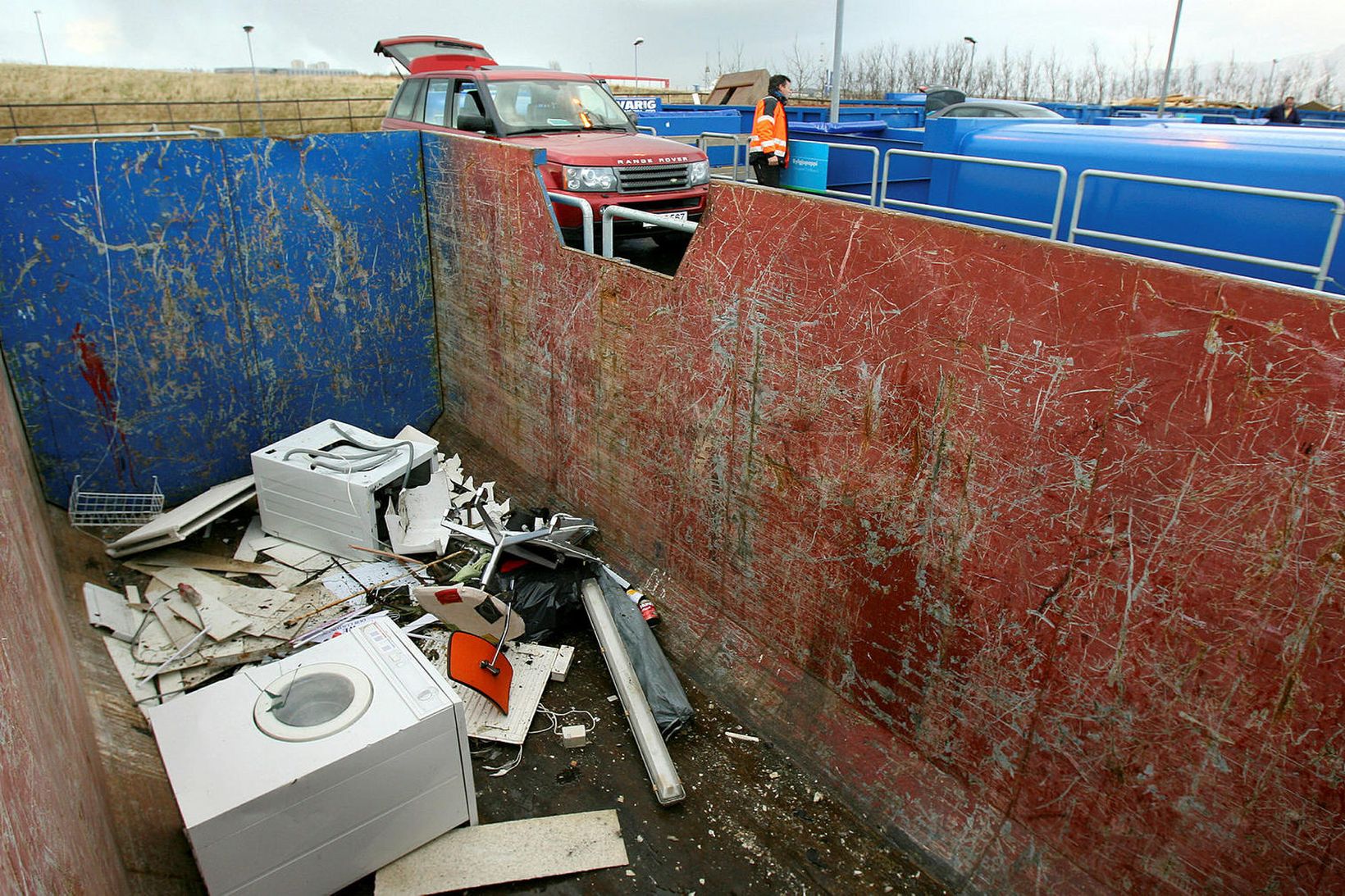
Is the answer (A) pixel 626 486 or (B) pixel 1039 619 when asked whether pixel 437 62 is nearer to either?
(A) pixel 626 486

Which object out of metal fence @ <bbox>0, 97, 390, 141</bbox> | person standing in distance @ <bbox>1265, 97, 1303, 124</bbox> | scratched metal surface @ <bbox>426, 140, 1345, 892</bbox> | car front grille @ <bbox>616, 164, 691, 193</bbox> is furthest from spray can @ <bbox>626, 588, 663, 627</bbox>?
metal fence @ <bbox>0, 97, 390, 141</bbox>

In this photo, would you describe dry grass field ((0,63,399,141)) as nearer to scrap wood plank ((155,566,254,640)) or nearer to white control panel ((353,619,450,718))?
scrap wood plank ((155,566,254,640))

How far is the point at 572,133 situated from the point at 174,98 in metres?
37.7

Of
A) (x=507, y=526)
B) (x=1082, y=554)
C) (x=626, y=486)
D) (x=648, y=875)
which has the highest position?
(x=1082, y=554)

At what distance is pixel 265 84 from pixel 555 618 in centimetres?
4736

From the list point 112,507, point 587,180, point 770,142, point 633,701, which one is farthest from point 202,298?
point 770,142

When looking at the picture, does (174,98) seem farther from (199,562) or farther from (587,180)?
(199,562)

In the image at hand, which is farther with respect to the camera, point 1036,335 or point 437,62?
point 437,62

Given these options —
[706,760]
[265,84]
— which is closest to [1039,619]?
[706,760]

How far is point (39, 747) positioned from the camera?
2.15 meters

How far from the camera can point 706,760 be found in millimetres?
4320

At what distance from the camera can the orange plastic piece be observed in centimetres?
428

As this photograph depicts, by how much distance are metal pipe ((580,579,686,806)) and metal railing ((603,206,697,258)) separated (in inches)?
90.1

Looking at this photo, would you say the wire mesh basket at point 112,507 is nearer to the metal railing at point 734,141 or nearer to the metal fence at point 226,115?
the metal railing at point 734,141
